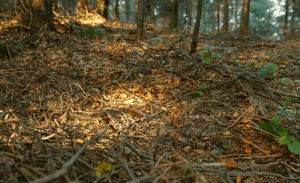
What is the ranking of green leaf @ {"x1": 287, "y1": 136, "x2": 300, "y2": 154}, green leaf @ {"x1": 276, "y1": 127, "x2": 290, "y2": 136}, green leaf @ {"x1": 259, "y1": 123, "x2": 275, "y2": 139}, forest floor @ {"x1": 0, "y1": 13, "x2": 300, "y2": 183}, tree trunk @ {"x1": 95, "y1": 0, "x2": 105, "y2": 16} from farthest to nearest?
tree trunk @ {"x1": 95, "y1": 0, "x2": 105, "y2": 16}, green leaf @ {"x1": 259, "y1": 123, "x2": 275, "y2": 139}, green leaf @ {"x1": 276, "y1": 127, "x2": 290, "y2": 136}, green leaf @ {"x1": 287, "y1": 136, "x2": 300, "y2": 154}, forest floor @ {"x1": 0, "y1": 13, "x2": 300, "y2": 183}

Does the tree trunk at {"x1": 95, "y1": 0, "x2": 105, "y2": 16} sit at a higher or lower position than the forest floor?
higher

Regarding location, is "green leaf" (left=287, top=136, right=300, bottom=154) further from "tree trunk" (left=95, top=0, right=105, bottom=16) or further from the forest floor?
"tree trunk" (left=95, top=0, right=105, bottom=16)

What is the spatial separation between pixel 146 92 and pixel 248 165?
200cm

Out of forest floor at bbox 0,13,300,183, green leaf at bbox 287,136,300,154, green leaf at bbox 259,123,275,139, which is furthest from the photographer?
green leaf at bbox 259,123,275,139

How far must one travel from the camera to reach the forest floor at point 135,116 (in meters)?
1.50

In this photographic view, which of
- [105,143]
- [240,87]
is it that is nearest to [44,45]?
[105,143]

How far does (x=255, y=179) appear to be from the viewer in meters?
1.64

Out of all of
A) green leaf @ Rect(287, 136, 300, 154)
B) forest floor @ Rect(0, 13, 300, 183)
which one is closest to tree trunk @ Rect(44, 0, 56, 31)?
forest floor @ Rect(0, 13, 300, 183)

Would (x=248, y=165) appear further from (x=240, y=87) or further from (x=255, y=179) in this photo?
(x=240, y=87)

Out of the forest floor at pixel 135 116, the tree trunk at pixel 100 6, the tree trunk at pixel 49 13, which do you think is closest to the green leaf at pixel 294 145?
the forest floor at pixel 135 116

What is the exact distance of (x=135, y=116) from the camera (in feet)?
8.75

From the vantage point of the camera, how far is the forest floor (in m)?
1.50

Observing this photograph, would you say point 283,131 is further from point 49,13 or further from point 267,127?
point 49,13

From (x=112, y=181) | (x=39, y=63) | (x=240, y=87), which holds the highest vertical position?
(x=39, y=63)
